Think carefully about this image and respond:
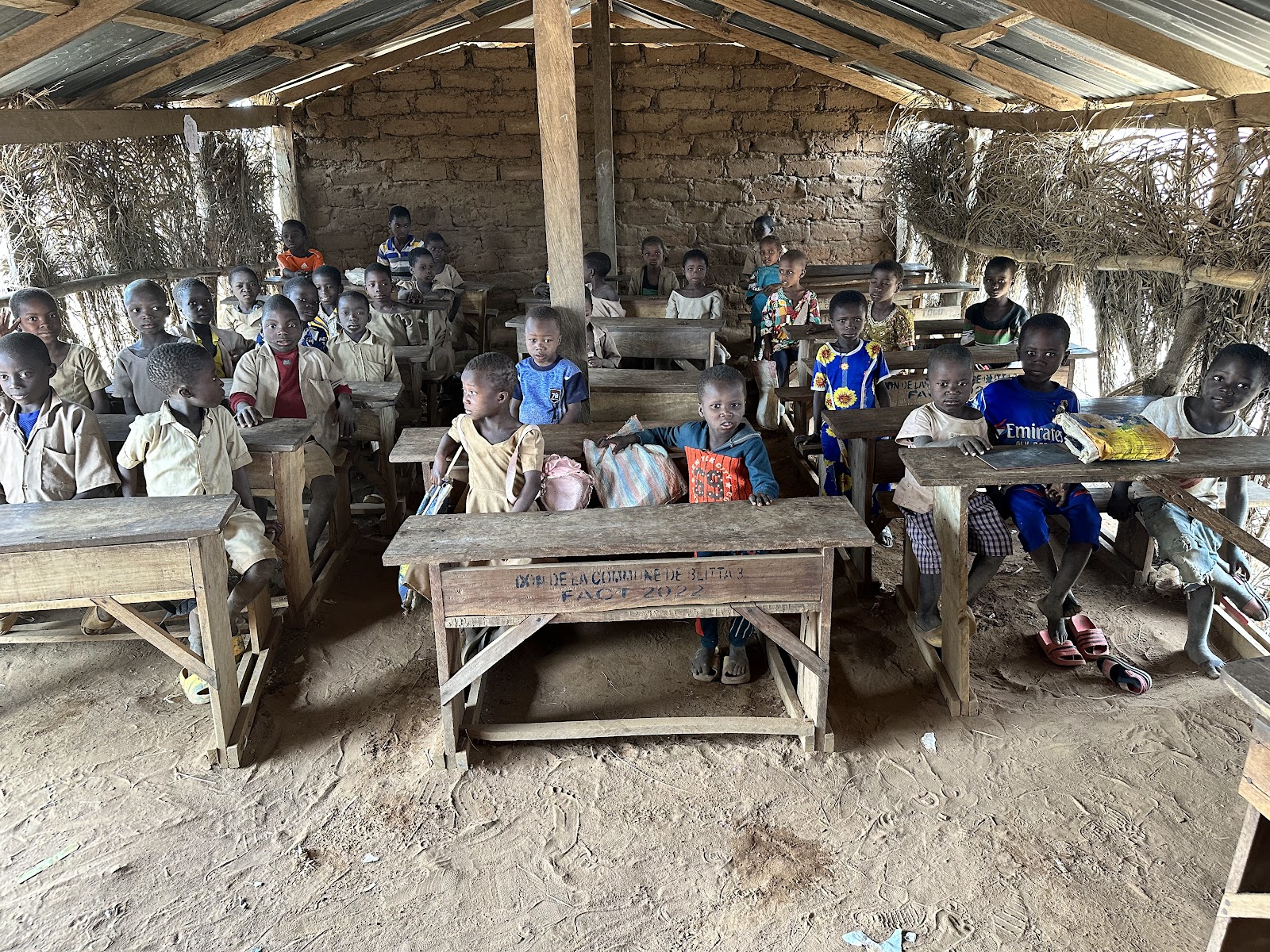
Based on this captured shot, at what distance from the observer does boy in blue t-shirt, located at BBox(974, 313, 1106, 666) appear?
3473 millimetres

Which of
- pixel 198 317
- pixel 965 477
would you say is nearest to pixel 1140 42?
pixel 965 477

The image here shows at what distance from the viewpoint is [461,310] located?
25.6ft

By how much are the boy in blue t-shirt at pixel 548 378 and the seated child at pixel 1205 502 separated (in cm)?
241

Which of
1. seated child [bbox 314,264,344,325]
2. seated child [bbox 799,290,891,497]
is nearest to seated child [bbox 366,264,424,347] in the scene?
seated child [bbox 314,264,344,325]

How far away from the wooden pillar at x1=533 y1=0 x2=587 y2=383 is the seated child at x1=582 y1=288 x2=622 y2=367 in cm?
106

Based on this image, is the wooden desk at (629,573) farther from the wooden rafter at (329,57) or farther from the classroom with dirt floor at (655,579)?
the wooden rafter at (329,57)

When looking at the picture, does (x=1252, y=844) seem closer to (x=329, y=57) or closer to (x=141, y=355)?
(x=141, y=355)

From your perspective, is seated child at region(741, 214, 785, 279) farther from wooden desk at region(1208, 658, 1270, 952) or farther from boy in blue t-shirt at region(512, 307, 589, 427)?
wooden desk at region(1208, 658, 1270, 952)

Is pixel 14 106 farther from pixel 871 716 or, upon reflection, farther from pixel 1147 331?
pixel 1147 331

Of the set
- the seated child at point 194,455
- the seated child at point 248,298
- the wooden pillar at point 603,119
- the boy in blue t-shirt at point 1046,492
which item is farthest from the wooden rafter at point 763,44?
the seated child at point 194,455

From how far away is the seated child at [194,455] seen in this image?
127 inches

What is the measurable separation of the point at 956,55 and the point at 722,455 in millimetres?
4193

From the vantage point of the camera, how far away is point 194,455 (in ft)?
10.7

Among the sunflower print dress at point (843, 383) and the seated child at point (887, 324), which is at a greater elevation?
the seated child at point (887, 324)
